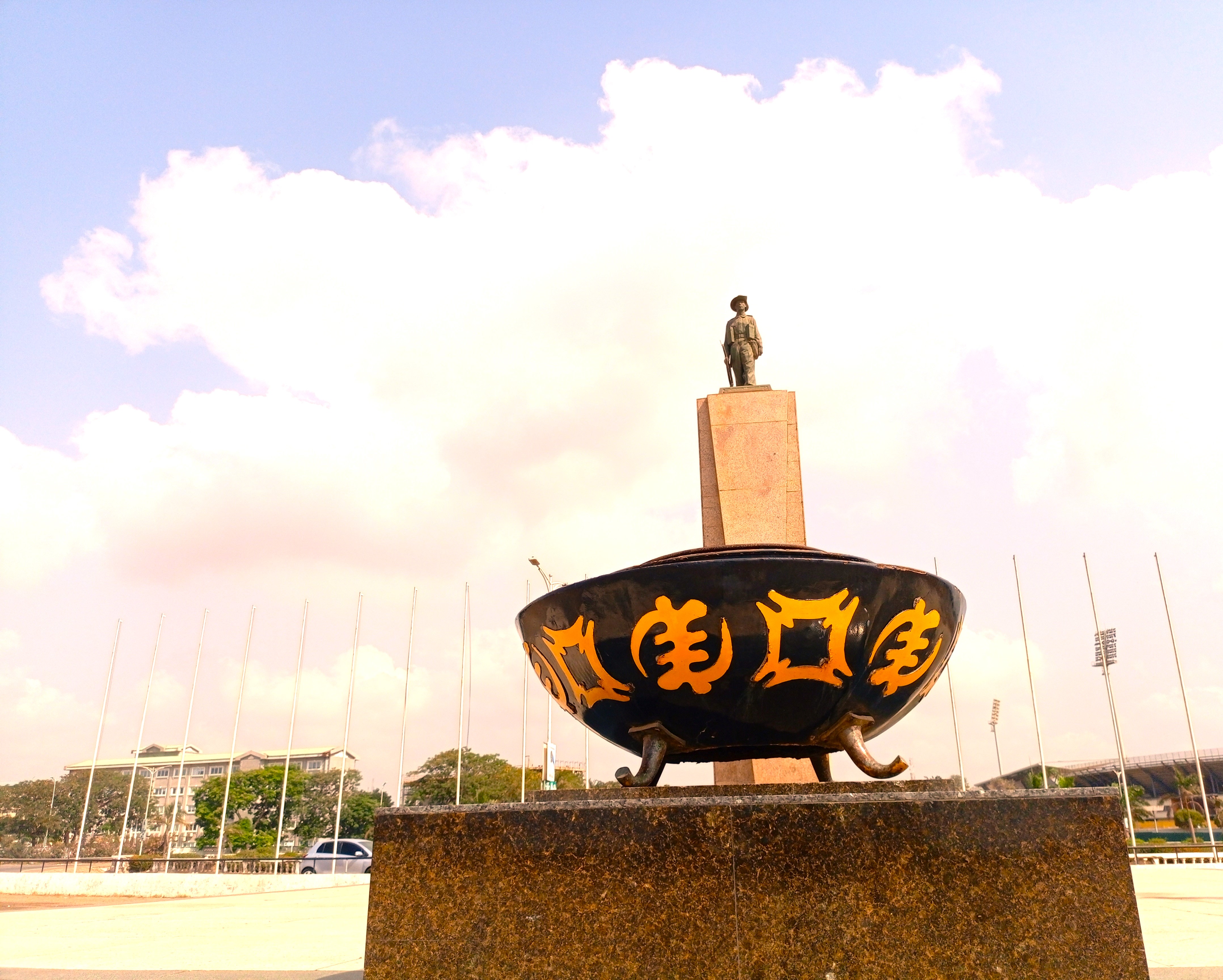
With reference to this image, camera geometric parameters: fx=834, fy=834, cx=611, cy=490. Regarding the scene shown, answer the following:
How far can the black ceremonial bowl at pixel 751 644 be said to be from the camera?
Result: 8.32 ft

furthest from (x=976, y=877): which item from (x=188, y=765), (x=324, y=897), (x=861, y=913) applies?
(x=188, y=765)

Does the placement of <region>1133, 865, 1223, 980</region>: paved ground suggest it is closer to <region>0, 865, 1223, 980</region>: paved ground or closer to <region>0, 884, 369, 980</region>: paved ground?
<region>0, 865, 1223, 980</region>: paved ground

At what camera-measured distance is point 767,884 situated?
2105mm

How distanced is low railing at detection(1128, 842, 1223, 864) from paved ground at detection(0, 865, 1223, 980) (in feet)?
33.8

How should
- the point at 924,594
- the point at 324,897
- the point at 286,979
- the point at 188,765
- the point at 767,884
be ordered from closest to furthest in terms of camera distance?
the point at 767,884 → the point at 924,594 → the point at 286,979 → the point at 324,897 → the point at 188,765

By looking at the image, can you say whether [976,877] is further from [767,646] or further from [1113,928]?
[767,646]

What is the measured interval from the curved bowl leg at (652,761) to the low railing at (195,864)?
18.5 metres

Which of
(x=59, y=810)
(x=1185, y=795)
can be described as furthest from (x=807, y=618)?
(x=59, y=810)

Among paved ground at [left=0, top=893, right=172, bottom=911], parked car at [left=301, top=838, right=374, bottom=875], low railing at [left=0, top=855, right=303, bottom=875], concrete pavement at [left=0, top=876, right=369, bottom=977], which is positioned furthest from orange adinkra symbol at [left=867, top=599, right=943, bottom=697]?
parked car at [left=301, top=838, right=374, bottom=875]

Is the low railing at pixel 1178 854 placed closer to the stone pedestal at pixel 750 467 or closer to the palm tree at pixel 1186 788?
the stone pedestal at pixel 750 467

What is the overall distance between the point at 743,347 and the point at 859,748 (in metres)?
8.90

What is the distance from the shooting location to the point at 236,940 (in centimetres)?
596

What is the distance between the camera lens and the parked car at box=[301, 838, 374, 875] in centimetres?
2100

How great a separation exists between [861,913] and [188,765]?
134 metres
